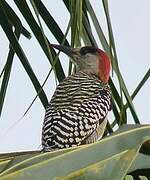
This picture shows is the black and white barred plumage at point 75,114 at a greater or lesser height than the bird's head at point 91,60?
lesser

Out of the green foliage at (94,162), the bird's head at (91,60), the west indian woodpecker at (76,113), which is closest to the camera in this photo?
the green foliage at (94,162)

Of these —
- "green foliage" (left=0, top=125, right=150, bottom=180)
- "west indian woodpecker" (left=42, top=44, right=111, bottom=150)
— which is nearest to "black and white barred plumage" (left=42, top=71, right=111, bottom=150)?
"west indian woodpecker" (left=42, top=44, right=111, bottom=150)

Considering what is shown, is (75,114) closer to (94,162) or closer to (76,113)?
(76,113)

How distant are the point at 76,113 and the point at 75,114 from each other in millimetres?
12

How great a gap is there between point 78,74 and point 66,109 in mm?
724

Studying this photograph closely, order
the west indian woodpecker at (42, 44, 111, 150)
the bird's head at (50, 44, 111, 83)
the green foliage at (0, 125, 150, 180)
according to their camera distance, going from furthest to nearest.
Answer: the bird's head at (50, 44, 111, 83) → the west indian woodpecker at (42, 44, 111, 150) → the green foliage at (0, 125, 150, 180)

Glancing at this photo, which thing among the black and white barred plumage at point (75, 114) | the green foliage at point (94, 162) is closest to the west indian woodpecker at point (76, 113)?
the black and white barred plumage at point (75, 114)

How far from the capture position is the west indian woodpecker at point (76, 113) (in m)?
2.48

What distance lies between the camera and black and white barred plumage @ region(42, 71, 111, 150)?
248cm

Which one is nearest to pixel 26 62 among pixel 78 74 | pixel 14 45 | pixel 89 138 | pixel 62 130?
pixel 14 45

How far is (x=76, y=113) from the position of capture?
2.62m

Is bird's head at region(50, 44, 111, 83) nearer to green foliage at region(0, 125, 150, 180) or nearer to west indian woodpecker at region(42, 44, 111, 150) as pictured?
west indian woodpecker at region(42, 44, 111, 150)

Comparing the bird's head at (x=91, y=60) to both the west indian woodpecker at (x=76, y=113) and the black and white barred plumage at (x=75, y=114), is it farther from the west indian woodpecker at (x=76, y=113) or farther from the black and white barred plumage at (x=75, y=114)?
the black and white barred plumage at (x=75, y=114)

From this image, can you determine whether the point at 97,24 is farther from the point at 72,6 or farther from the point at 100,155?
the point at 100,155
